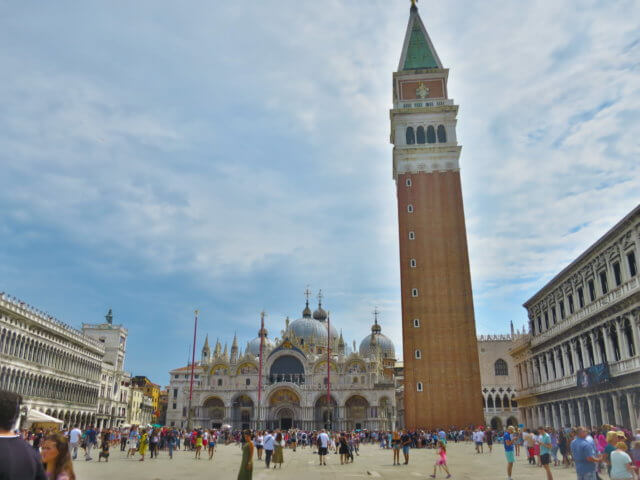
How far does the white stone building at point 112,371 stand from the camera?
63.2 meters

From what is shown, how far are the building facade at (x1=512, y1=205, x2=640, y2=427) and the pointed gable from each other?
1091 inches

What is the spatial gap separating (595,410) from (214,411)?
49.0 meters

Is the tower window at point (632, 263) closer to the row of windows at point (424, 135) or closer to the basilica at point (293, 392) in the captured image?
the row of windows at point (424, 135)

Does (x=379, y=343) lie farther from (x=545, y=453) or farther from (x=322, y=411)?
(x=545, y=453)

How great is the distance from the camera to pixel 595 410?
3064 cm

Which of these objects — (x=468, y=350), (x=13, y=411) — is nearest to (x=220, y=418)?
(x=468, y=350)

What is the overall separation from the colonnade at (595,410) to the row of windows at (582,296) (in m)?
5.48

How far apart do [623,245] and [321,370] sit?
1791 inches

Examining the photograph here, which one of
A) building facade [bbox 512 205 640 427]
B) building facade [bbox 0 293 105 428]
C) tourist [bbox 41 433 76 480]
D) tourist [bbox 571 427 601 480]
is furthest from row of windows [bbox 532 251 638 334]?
building facade [bbox 0 293 105 428]

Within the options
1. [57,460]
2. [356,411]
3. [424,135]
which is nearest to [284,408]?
[356,411]

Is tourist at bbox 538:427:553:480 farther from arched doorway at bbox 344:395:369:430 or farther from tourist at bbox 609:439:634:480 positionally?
arched doorway at bbox 344:395:369:430

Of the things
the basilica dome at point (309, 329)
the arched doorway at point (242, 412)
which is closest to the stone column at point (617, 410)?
the arched doorway at point (242, 412)

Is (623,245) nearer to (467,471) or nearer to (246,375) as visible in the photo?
(467,471)

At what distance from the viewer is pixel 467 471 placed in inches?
736
